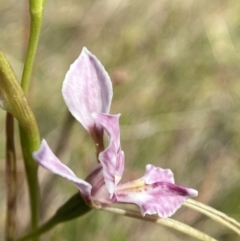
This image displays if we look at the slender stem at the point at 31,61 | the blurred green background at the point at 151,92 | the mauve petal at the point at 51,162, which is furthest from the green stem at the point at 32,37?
the blurred green background at the point at 151,92

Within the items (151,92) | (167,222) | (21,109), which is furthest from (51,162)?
(151,92)

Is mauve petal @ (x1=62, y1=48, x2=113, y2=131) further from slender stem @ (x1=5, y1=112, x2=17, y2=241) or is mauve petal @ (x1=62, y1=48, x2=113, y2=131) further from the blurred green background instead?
the blurred green background

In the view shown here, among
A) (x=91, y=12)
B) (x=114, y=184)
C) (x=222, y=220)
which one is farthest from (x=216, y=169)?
(x=114, y=184)

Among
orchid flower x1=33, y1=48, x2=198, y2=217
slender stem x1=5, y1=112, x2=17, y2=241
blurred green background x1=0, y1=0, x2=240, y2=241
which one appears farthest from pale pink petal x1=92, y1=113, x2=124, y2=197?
blurred green background x1=0, y1=0, x2=240, y2=241

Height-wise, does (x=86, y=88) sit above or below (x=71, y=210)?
above

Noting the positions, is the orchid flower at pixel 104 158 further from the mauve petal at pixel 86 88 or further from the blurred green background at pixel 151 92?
the blurred green background at pixel 151 92

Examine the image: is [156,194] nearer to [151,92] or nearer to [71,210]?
[71,210]
